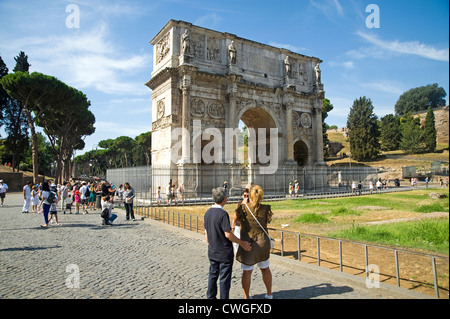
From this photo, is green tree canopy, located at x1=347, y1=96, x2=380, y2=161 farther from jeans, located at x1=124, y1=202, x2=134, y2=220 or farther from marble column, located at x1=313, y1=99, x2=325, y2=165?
jeans, located at x1=124, y1=202, x2=134, y2=220

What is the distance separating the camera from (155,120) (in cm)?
2367

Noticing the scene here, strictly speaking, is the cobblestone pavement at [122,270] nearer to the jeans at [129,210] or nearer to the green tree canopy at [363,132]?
the jeans at [129,210]

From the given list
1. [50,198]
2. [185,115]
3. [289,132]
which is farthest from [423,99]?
[50,198]

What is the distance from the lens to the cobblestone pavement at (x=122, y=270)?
14.6 ft

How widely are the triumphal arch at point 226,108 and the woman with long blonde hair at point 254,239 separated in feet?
50.5

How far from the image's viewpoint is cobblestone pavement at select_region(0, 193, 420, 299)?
4.44 metres

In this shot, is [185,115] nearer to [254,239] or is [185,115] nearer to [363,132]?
[254,239]

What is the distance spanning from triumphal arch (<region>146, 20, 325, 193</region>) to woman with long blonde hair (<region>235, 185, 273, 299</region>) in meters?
15.4

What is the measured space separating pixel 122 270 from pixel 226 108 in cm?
1896

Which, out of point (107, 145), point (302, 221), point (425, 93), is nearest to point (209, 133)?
point (302, 221)

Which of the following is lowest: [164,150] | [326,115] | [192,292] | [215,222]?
[192,292]

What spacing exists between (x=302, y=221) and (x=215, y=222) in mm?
7715

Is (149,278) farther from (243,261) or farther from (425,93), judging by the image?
(425,93)

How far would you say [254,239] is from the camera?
397 cm
